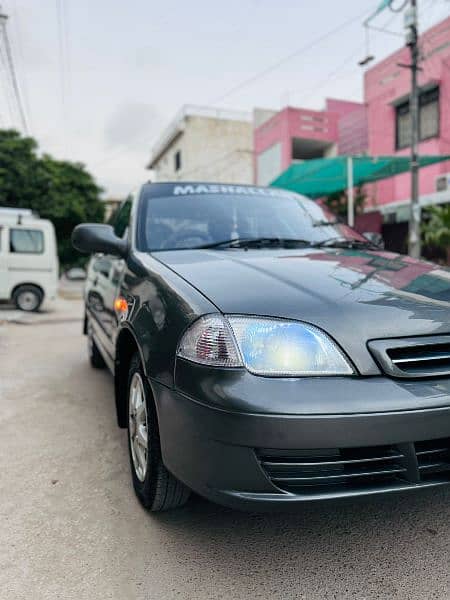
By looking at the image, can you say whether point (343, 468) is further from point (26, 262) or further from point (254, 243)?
point (26, 262)

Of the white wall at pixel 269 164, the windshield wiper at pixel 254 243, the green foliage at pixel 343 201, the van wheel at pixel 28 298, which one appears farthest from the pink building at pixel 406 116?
the windshield wiper at pixel 254 243

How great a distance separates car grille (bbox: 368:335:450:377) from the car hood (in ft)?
0.09

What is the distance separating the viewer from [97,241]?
8.91 feet

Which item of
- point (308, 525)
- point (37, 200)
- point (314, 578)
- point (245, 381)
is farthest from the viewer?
point (37, 200)

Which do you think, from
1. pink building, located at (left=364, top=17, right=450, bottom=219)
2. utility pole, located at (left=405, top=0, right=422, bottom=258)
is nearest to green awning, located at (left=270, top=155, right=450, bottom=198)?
utility pole, located at (left=405, top=0, right=422, bottom=258)

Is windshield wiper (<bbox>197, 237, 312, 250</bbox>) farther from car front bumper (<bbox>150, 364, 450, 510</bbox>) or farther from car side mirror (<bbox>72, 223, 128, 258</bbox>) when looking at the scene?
car front bumper (<bbox>150, 364, 450, 510</bbox>)

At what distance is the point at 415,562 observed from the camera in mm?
1745

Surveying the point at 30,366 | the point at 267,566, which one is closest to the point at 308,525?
the point at 267,566

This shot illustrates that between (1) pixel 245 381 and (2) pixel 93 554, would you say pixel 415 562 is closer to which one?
(1) pixel 245 381

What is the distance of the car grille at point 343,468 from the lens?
5.03 feet

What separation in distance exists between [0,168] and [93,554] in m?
18.8

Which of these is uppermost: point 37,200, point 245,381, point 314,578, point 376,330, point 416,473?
point 37,200

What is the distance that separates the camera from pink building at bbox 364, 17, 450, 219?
1187 cm

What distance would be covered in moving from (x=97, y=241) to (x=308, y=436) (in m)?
1.73
